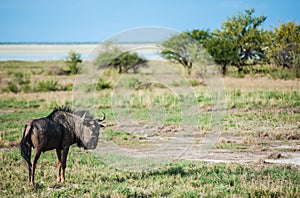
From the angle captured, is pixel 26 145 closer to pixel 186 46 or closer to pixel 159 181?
pixel 159 181

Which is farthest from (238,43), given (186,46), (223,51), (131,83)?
(186,46)

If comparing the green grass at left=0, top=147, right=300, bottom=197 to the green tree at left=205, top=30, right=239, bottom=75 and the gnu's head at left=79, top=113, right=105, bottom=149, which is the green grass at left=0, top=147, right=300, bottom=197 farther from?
the green tree at left=205, top=30, right=239, bottom=75

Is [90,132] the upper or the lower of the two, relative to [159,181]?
upper

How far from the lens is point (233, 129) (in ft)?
49.7

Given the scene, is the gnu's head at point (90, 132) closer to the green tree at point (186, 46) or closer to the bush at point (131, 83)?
the green tree at point (186, 46)

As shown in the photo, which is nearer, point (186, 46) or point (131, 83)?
point (186, 46)

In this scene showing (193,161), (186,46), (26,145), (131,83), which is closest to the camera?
(26,145)

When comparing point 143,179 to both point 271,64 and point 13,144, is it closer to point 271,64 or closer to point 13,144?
point 13,144

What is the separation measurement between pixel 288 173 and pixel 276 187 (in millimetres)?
1455

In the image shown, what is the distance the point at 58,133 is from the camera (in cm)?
809

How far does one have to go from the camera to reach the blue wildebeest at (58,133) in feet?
25.7

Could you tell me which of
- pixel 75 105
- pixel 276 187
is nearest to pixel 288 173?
pixel 276 187

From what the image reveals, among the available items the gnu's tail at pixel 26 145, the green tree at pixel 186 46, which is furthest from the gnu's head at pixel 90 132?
the green tree at pixel 186 46

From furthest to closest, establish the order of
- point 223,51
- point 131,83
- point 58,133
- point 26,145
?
point 223,51
point 131,83
point 58,133
point 26,145
